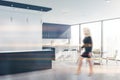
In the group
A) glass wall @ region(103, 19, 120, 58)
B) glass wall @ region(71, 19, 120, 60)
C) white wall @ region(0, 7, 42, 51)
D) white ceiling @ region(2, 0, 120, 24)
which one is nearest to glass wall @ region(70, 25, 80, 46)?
glass wall @ region(71, 19, 120, 60)

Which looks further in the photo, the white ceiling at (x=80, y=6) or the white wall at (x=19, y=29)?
the white wall at (x=19, y=29)

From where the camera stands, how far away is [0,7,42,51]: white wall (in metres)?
6.57

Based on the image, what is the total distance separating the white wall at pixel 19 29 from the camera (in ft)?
21.5

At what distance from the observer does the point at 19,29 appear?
6.92m

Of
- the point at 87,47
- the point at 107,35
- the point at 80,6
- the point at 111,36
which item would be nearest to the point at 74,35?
the point at 107,35

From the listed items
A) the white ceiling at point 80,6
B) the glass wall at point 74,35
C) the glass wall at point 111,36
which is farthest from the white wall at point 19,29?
the glass wall at point 74,35

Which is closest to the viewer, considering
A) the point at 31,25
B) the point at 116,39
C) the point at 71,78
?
the point at 71,78

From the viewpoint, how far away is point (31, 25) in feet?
23.8

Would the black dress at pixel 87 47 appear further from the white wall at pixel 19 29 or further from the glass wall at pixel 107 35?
the glass wall at pixel 107 35

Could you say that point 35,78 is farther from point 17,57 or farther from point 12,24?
point 12,24

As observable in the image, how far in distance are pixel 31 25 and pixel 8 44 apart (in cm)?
136

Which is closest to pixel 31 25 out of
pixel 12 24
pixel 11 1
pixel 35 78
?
pixel 12 24

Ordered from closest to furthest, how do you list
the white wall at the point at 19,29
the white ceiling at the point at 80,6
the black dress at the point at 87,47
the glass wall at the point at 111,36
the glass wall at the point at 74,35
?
the black dress at the point at 87,47
the white ceiling at the point at 80,6
the white wall at the point at 19,29
the glass wall at the point at 111,36
the glass wall at the point at 74,35

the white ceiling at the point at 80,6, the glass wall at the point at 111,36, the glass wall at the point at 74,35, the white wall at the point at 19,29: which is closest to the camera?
the white ceiling at the point at 80,6
